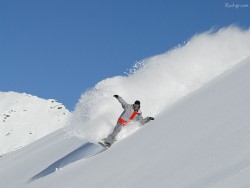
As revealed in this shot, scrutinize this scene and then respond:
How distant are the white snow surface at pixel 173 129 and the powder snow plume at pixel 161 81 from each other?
1.1 inches

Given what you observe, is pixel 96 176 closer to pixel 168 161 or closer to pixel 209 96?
pixel 168 161

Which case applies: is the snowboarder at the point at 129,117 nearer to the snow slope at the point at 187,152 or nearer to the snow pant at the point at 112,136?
the snow pant at the point at 112,136

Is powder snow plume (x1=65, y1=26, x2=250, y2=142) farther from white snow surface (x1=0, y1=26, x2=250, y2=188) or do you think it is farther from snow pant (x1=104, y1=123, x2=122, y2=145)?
snow pant (x1=104, y1=123, x2=122, y2=145)

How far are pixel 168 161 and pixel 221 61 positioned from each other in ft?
26.7

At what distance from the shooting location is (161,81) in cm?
1418

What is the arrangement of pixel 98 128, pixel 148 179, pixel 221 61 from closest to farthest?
1. pixel 148 179
2. pixel 98 128
3. pixel 221 61

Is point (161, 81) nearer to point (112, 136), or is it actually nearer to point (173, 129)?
point (112, 136)

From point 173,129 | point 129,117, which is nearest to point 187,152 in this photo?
point 173,129

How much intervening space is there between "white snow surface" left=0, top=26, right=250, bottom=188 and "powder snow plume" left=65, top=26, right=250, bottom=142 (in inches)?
1.1

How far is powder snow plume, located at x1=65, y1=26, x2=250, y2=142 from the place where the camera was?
13.1 meters

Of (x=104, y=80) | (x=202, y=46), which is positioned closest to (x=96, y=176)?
(x=104, y=80)

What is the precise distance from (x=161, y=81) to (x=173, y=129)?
226 inches

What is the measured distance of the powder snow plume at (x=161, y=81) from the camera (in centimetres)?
1311

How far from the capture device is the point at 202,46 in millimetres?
15578
